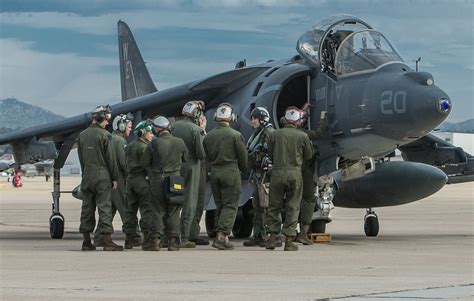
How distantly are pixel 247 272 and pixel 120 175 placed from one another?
5.45 metres

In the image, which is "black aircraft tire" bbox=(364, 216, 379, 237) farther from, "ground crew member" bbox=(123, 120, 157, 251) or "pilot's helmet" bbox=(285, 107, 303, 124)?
"ground crew member" bbox=(123, 120, 157, 251)

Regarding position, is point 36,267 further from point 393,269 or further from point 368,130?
point 368,130

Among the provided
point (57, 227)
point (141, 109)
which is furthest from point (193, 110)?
point (57, 227)

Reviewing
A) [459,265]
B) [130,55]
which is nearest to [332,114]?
[459,265]

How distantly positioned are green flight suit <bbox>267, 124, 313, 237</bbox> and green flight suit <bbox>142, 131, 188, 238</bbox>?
117cm

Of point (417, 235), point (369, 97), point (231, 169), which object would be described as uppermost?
point (369, 97)

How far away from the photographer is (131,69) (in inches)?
1009

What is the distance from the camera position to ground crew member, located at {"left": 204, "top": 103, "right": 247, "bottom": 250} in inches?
573

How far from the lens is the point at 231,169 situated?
575 inches

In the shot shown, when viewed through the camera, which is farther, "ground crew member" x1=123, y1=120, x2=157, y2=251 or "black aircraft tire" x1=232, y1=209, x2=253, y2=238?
"black aircraft tire" x1=232, y1=209, x2=253, y2=238

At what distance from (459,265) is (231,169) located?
366 centimetres

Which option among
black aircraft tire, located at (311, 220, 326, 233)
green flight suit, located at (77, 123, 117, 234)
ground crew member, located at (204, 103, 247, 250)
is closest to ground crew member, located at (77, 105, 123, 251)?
green flight suit, located at (77, 123, 117, 234)

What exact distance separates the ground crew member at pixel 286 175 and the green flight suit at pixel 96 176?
6.65 ft

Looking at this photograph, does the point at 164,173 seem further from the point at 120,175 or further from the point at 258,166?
the point at 120,175
